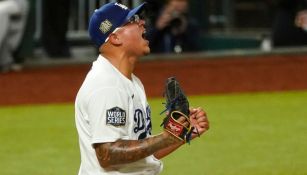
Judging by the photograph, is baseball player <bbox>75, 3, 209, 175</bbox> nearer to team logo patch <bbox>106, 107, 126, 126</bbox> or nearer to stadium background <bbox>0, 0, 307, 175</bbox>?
team logo patch <bbox>106, 107, 126, 126</bbox>

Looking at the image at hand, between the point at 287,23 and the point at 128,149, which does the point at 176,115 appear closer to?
the point at 128,149

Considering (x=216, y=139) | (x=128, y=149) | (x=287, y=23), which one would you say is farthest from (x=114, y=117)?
(x=287, y=23)

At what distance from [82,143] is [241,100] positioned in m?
6.66

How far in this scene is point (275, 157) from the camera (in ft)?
26.7

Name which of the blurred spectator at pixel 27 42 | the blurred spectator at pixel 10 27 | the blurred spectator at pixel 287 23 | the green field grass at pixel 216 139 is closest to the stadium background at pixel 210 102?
the green field grass at pixel 216 139

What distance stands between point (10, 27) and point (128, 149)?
330 inches

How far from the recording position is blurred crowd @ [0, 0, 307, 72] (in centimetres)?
1261

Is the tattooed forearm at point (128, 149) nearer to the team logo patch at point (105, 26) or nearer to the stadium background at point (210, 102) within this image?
the team logo patch at point (105, 26)

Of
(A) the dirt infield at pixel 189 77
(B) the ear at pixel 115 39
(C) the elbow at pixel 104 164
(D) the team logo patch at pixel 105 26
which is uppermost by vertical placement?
(D) the team logo patch at pixel 105 26

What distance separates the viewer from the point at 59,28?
43.6 ft

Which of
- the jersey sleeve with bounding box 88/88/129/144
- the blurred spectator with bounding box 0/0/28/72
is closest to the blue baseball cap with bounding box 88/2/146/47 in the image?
the jersey sleeve with bounding box 88/88/129/144

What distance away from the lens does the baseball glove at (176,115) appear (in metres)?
4.45

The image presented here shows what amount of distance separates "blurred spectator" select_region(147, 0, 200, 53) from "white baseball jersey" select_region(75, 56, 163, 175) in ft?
27.8

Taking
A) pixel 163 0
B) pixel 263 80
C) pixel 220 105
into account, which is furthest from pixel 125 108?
pixel 163 0
